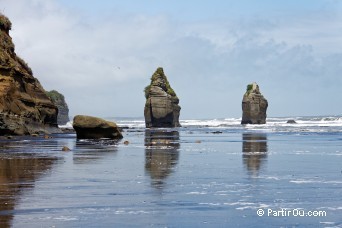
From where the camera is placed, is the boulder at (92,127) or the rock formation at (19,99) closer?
the boulder at (92,127)

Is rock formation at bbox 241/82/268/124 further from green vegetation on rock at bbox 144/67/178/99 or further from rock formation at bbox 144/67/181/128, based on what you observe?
green vegetation on rock at bbox 144/67/178/99

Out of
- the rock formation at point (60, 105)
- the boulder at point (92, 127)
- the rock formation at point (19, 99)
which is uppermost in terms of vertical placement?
the rock formation at point (60, 105)

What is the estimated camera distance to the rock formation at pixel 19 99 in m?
62.1

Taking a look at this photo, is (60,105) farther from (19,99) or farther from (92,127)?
(92,127)

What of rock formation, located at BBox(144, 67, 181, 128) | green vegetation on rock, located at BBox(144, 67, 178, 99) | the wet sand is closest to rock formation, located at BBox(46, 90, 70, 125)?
green vegetation on rock, located at BBox(144, 67, 178, 99)

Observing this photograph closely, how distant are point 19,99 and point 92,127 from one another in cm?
1396

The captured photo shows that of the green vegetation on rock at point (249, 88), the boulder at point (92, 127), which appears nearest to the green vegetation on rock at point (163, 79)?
the green vegetation on rock at point (249, 88)

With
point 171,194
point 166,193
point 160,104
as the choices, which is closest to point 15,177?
point 166,193

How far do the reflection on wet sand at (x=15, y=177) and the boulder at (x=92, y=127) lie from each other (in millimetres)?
23508

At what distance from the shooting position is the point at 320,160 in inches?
1133

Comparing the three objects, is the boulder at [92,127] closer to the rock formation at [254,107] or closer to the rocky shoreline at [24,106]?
the rocky shoreline at [24,106]

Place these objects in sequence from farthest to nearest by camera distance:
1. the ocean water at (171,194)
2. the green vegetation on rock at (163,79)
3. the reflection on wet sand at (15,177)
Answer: the green vegetation on rock at (163,79) → the reflection on wet sand at (15,177) → the ocean water at (171,194)

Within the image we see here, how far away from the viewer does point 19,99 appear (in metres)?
65.2

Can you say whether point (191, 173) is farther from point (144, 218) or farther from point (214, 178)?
point (144, 218)
